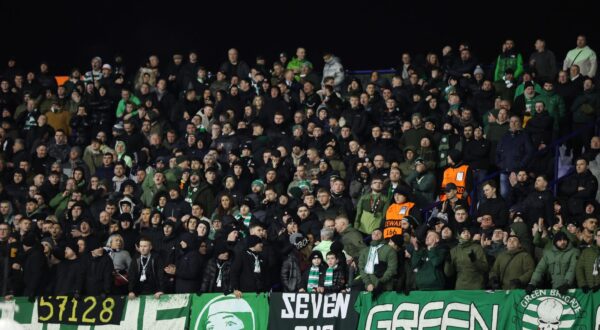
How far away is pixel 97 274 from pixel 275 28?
35.8ft

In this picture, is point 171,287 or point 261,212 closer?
point 171,287

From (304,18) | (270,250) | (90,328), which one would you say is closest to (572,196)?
(270,250)

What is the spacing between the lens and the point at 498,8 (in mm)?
24406

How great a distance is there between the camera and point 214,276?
1633cm

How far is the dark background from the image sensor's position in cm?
2425

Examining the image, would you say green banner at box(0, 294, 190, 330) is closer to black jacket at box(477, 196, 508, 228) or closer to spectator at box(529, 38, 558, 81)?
black jacket at box(477, 196, 508, 228)

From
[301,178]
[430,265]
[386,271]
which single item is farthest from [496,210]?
[301,178]

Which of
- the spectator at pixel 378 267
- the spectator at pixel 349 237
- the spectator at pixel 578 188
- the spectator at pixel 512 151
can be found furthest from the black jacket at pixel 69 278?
the spectator at pixel 578 188

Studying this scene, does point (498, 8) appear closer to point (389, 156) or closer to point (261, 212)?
point (389, 156)

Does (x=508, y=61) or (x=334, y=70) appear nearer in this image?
(x=508, y=61)

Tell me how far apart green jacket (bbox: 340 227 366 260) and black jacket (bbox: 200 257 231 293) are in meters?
1.60

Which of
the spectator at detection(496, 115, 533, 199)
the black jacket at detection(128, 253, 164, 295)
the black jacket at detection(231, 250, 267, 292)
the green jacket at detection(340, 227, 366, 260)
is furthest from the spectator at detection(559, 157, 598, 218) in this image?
the black jacket at detection(128, 253, 164, 295)

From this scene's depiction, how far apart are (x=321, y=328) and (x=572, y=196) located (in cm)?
424

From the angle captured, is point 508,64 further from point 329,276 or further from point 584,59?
point 329,276
